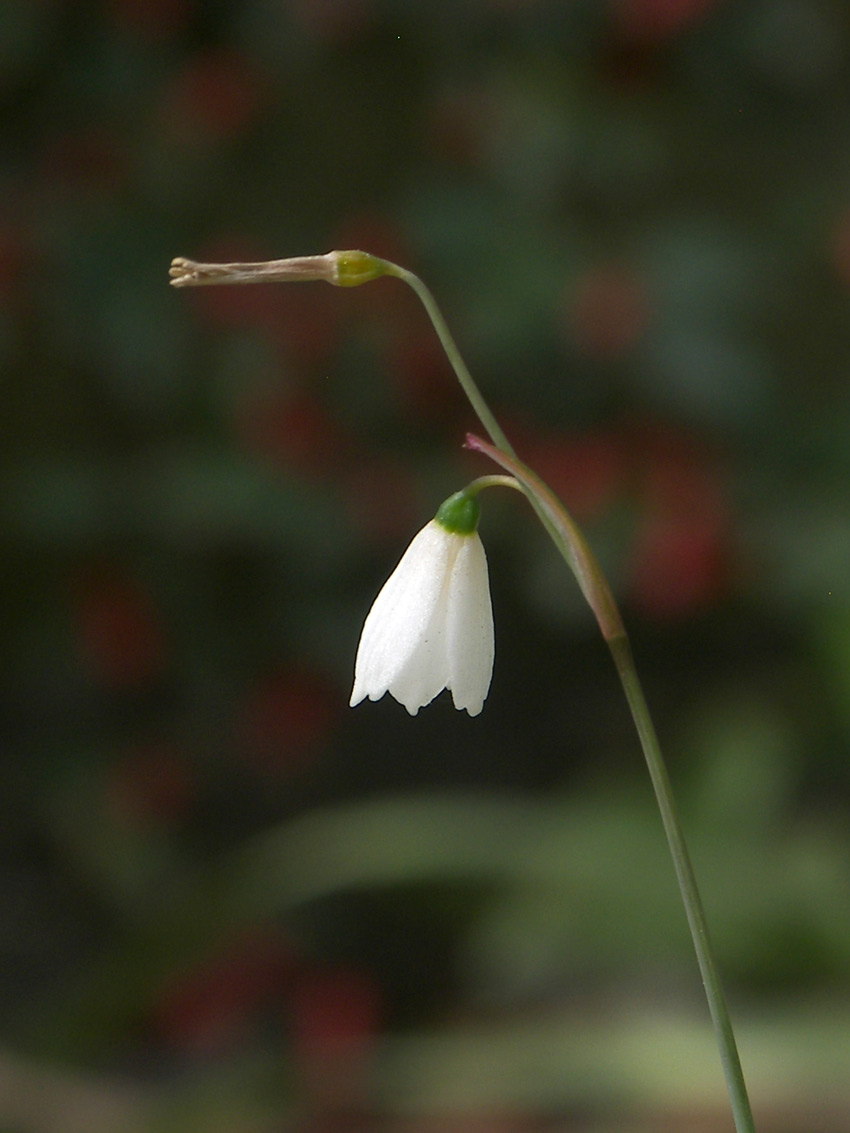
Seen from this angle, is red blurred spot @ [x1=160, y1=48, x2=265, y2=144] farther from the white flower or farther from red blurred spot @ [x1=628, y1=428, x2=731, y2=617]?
the white flower

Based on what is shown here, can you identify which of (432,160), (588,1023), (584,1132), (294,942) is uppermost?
(432,160)

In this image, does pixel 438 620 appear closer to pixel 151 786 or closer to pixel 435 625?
pixel 435 625

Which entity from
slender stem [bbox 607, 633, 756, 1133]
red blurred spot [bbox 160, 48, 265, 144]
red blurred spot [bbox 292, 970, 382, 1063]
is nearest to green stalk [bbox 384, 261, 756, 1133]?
slender stem [bbox 607, 633, 756, 1133]

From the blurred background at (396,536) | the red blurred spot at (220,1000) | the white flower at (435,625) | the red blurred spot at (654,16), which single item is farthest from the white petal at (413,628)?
the red blurred spot at (654,16)

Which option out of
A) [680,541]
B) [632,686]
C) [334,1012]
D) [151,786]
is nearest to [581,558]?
[632,686]

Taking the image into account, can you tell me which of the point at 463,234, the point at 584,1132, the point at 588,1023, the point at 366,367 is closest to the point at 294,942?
the point at 588,1023

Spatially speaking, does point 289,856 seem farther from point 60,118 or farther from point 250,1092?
point 60,118
